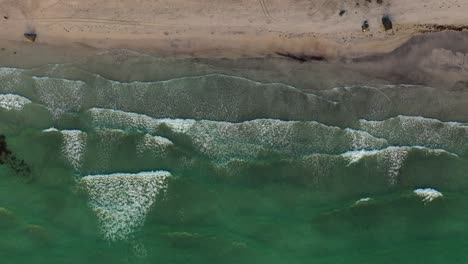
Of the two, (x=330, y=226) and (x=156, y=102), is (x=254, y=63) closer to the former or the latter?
(x=156, y=102)

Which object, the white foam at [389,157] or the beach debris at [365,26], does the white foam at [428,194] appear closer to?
the white foam at [389,157]

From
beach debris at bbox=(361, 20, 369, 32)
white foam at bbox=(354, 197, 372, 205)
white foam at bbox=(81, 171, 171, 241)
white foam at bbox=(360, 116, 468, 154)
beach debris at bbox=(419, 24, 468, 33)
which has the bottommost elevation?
white foam at bbox=(354, 197, 372, 205)

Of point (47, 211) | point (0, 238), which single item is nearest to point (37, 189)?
point (47, 211)

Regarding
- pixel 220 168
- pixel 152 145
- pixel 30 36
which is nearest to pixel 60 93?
pixel 30 36

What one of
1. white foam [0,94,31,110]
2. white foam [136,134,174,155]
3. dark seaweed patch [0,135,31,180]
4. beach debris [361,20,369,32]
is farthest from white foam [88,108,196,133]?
beach debris [361,20,369,32]

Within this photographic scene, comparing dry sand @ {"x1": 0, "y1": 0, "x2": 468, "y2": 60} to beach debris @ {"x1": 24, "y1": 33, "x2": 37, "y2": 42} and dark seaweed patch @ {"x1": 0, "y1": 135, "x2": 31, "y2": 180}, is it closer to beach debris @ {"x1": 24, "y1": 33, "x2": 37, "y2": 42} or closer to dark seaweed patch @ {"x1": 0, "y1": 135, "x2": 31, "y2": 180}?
beach debris @ {"x1": 24, "y1": 33, "x2": 37, "y2": 42}

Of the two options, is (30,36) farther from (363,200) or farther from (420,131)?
(420,131)
